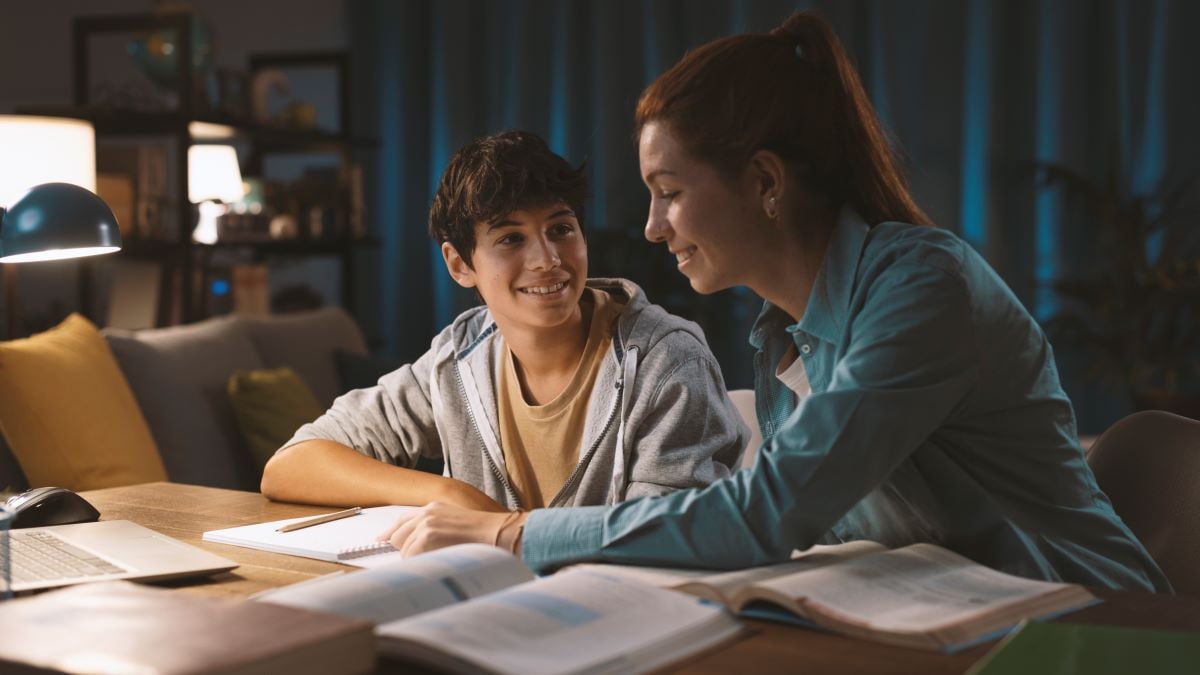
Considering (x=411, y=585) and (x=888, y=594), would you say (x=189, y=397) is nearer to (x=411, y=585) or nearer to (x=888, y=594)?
(x=411, y=585)

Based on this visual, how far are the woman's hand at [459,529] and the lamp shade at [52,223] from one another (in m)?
0.53

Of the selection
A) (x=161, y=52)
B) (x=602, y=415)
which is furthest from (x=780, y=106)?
(x=161, y=52)

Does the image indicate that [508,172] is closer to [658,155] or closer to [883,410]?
[658,155]

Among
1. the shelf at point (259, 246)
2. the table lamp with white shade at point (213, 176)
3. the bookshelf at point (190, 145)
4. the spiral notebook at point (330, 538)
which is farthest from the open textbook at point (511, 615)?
the table lamp with white shade at point (213, 176)

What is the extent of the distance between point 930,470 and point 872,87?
12.8ft

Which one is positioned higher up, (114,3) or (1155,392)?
(114,3)

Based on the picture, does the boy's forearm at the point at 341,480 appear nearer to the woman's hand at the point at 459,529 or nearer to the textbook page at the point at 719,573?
the woman's hand at the point at 459,529

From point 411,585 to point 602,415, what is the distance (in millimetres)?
745

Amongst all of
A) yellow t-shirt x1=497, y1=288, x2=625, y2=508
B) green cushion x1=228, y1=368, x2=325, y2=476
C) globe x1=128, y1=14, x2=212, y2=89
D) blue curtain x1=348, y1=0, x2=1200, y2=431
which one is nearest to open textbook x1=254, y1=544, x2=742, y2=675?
yellow t-shirt x1=497, y1=288, x2=625, y2=508

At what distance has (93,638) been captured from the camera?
836 millimetres

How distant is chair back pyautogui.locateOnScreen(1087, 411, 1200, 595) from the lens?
4.72ft

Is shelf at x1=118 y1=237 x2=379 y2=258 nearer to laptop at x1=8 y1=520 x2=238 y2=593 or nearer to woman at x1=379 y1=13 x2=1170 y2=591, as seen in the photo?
laptop at x1=8 y1=520 x2=238 y2=593

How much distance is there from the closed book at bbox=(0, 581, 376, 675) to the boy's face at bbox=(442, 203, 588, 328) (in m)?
0.91

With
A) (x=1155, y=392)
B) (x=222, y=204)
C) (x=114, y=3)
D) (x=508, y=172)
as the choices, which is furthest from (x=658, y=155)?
(x=114, y=3)
